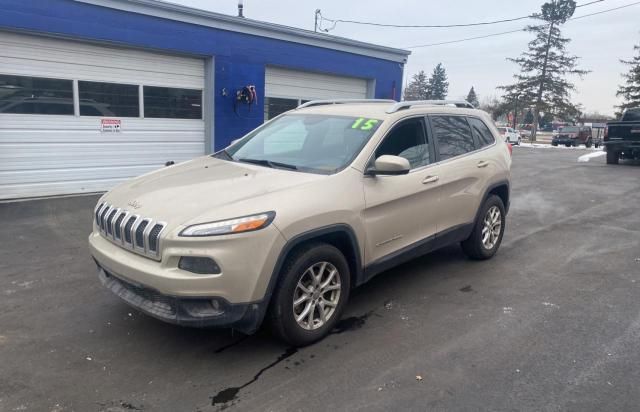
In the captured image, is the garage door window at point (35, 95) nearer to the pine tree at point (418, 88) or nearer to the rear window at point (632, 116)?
the rear window at point (632, 116)

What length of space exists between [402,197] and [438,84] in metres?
81.7

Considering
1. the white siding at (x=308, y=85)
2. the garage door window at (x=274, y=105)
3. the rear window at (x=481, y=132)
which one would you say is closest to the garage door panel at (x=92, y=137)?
the garage door window at (x=274, y=105)

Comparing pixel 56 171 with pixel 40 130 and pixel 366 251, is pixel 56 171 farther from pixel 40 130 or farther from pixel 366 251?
pixel 366 251

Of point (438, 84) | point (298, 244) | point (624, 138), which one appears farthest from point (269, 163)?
point (438, 84)

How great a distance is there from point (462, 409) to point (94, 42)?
923cm

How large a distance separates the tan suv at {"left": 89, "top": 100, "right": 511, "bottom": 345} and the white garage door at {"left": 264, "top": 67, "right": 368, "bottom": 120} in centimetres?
761

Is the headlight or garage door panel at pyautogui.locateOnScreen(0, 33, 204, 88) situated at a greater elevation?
garage door panel at pyautogui.locateOnScreen(0, 33, 204, 88)

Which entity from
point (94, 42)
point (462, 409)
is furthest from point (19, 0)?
point (462, 409)

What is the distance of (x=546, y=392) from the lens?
3111 millimetres

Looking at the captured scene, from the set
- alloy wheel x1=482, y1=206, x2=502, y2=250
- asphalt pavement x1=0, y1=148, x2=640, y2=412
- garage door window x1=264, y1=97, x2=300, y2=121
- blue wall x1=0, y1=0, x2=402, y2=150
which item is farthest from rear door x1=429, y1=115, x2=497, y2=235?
garage door window x1=264, y1=97, x2=300, y2=121

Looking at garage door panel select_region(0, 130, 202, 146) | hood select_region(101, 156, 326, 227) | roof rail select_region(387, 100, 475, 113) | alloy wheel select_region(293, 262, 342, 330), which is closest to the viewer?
hood select_region(101, 156, 326, 227)

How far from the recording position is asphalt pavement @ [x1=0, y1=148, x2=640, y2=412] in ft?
9.96

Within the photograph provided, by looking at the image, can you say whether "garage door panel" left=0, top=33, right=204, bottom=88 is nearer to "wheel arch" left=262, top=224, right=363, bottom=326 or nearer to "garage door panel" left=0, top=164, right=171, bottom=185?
"garage door panel" left=0, top=164, right=171, bottom=185

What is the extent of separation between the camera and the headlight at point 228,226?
122 inches
